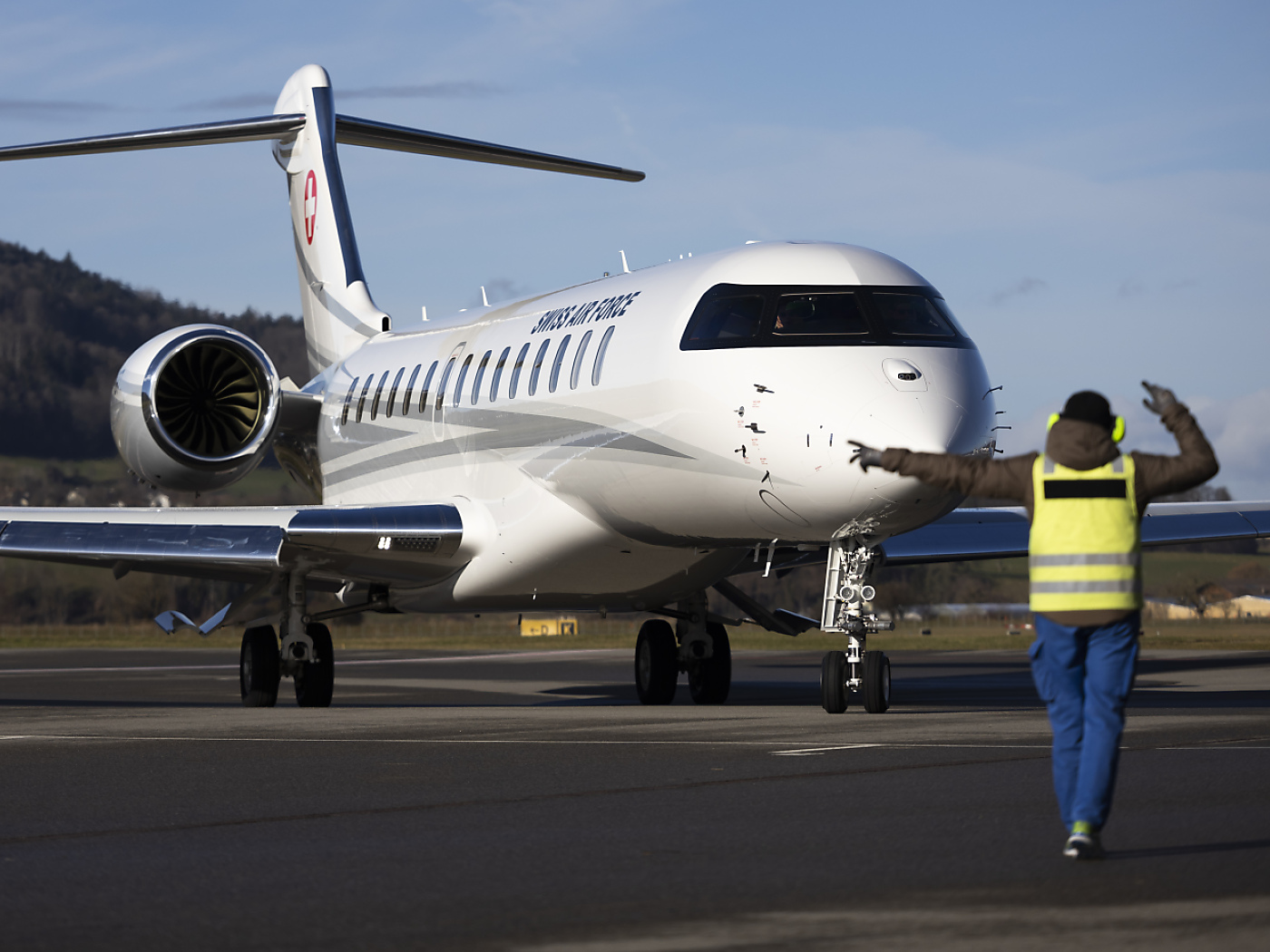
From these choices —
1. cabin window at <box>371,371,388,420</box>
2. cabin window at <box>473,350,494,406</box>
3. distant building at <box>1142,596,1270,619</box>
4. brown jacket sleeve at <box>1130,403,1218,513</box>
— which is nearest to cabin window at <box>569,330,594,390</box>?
cabin window at <box>473,350,494,406</box>

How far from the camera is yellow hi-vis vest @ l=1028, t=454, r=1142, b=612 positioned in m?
6.50

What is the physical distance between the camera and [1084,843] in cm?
609

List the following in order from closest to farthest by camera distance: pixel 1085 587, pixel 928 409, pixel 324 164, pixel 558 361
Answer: pixel 1085 587 → pixel 928 409 → pixel 558 361 → pixel 324 164

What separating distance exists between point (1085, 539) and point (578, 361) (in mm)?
10270

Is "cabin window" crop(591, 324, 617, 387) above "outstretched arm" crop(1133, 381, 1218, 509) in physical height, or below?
above

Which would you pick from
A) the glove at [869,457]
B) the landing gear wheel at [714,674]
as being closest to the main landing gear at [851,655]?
the landing gear wheel at [714,674]

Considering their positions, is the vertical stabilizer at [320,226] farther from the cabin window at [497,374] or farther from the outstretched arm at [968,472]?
the outstretched arm at [968,472]

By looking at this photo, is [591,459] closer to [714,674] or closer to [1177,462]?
[714,674]

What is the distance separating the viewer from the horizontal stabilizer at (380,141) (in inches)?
989

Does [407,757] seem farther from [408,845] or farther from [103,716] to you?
[103,716]

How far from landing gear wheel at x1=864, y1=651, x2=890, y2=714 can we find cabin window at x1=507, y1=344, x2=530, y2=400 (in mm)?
5924

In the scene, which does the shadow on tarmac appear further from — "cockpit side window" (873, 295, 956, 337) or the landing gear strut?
the landing gear strut

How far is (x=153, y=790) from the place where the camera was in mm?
8875

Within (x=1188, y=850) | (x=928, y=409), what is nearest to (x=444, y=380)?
(x=928, y=409)
